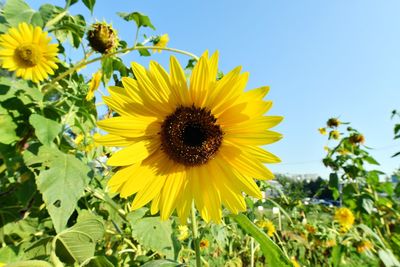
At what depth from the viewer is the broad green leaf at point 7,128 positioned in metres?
1.43

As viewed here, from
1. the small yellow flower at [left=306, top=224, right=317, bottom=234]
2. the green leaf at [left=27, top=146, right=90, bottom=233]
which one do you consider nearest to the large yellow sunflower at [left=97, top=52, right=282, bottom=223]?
the green leaf at [left=27, top=146, right=90, bottom=233]

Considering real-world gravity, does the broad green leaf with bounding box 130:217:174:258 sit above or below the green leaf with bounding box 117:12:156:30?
below

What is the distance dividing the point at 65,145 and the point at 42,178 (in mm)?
552

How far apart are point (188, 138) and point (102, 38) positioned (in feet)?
3.46

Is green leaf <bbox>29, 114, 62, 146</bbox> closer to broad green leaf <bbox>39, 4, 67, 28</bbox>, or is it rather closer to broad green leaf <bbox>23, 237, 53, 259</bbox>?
broad green leaf <bbox>23, 237, 53, 259</bbox>

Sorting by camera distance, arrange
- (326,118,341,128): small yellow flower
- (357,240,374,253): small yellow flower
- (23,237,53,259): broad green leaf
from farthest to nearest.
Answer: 1. (326,118,341,128): small yellow flower
2. (357,240,374,253): small yellow flower
3. (23,237,53,259): broad green leaf

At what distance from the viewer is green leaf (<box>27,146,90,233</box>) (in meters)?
1.07

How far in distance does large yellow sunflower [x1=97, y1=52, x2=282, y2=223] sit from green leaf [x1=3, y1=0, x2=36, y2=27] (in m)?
1.24

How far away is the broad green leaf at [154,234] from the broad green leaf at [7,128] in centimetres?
71

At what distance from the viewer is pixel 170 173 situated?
1.12 m

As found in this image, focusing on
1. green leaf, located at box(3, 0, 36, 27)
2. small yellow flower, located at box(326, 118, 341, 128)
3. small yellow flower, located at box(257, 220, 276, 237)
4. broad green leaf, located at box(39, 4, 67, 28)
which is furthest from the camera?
small yellow flower, located at box(326, 118, 341, 128)

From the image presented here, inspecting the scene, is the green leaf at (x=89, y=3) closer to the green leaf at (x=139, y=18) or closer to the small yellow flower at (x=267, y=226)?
the green leaf at (x=139, y=18)

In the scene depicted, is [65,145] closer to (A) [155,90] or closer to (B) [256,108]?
(A) [155,90]

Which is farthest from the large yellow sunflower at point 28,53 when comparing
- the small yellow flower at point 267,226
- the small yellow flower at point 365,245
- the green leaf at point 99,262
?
the small yellow flower at point 365,245
